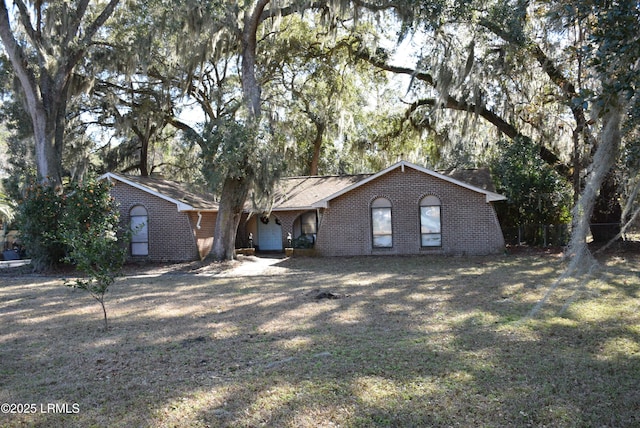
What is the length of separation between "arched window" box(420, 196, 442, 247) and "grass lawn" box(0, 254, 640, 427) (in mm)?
7074

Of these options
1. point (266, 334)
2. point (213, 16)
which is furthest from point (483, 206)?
point (266, 334)

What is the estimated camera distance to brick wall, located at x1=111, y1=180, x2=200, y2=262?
63.9 ft

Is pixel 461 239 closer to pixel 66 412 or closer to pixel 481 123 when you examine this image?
pixel 481 123

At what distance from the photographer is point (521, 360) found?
19.4 feet

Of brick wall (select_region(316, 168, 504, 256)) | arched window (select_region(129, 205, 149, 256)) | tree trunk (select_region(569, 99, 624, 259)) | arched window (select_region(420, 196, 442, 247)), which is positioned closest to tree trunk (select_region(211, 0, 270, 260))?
arched window (select_region(129, 205, 149, 256))

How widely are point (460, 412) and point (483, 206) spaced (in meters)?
14.6

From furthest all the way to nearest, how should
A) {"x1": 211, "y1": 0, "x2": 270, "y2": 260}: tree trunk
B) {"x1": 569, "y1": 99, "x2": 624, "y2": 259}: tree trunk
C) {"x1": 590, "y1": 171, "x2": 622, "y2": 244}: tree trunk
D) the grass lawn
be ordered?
{"x1": 590, "y1": 171, "x2": 622, "y2": 244}: tree trunk, {"x1": 211, "y1": 0, "x2": 270, "y2": 260}: tree trunk, {"x1": 569, "y1": 99, "x2": 624, "y2": 259}: tree trunk, the grass lawn

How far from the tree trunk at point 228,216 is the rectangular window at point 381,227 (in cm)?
489

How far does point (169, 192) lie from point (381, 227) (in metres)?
8.17

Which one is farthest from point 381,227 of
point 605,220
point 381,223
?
point 605,220

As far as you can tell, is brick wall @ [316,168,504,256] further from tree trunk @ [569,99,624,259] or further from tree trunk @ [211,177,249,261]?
tree trunk @ [569,99,624,259]

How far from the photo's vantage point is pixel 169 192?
20031 mm

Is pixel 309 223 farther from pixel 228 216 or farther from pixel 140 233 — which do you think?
pixel 140 233

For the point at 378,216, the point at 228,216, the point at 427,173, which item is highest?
the point at 427,173
